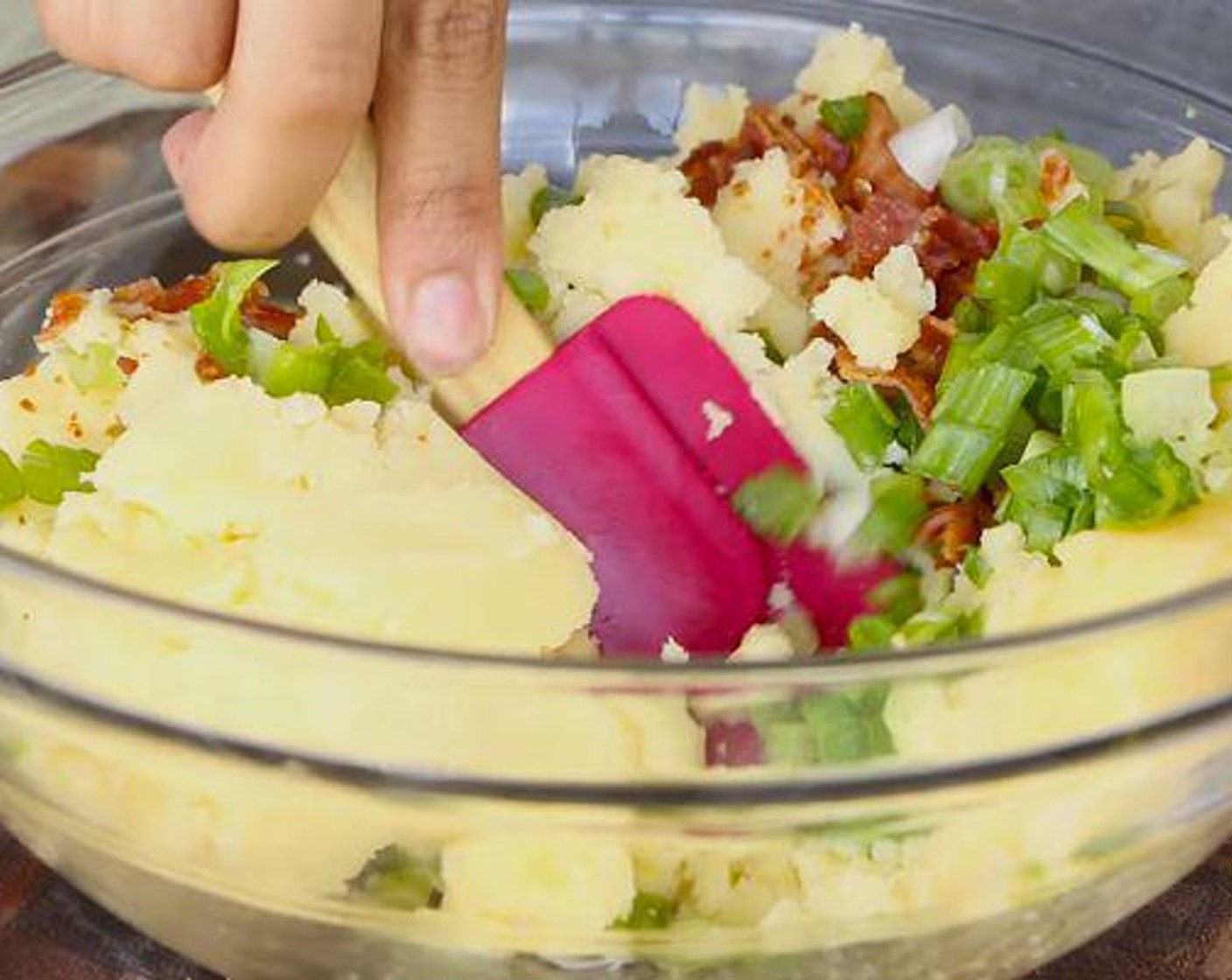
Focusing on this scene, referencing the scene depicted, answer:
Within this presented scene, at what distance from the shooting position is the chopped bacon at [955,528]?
1126 mm

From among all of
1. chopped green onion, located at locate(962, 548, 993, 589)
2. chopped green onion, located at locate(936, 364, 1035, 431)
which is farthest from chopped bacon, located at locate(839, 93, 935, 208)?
chopped green onion, located at locate(962, 548, 993, 589)

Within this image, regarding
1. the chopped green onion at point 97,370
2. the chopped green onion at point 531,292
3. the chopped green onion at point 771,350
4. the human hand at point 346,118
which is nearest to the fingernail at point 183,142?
the human hand at point 346,118

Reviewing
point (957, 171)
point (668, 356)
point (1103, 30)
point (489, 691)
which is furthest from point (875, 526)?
point (1103, 30)

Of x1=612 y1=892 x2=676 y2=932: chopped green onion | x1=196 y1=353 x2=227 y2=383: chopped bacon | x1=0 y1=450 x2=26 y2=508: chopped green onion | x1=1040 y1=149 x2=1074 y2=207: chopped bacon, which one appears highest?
x1=1040 y1=149 x2=1074 y2=207: chopped bacon

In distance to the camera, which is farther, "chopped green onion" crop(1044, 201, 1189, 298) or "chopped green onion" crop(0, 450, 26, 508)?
"chopped green onion" crop(1044, 201, 1189, 298)

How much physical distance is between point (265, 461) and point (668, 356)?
0.28 meters

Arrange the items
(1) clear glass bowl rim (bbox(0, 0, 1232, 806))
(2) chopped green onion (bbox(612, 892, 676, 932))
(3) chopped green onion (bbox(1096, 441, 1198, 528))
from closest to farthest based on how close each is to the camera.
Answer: (1) clear glass bowl rim (bbox(0, 0, 1232, 806))
(2) chopped green onion (bbox(612, 892, 676, 932))
(3) chopped green onion (bbox(1096, 441, 1198, 528))

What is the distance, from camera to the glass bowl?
817 millimetres

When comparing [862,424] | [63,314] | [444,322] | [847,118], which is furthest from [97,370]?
[847,118]

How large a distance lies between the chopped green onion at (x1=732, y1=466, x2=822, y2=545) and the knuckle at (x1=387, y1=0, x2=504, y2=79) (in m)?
0.29

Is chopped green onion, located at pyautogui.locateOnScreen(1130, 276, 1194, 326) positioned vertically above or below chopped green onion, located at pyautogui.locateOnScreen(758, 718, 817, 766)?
below

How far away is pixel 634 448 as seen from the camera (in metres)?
1.16

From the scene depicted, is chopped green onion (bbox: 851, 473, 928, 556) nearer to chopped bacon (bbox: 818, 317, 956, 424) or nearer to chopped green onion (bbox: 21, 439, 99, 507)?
chopped bacon (bbox: 818, 317, 956, 424)

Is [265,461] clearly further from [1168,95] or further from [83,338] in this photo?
[1168,95]
